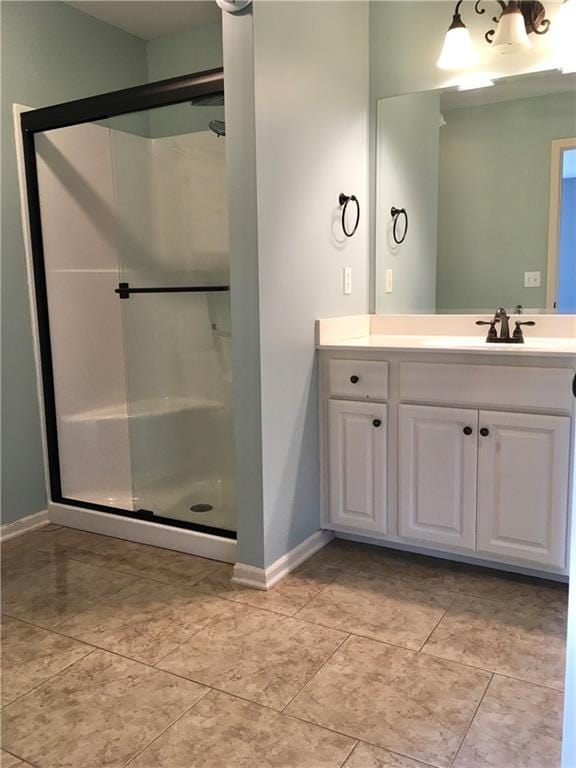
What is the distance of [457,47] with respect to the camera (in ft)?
8.02

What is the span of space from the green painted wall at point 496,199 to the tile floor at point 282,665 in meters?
1.17

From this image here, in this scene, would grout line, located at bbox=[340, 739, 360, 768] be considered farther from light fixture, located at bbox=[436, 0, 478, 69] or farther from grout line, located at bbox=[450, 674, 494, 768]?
light fixture, located at bbox=[436, 0, 478, 69]

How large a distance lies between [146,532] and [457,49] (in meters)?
2.34

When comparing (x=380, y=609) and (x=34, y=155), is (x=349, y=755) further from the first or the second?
(x=34, y=155)

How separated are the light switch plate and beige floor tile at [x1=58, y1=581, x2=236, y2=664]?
1719 millimetres

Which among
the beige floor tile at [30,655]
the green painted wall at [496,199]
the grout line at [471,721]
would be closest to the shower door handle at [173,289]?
the green painted wall at [496,199]

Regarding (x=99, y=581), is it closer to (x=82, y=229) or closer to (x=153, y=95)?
(x=82, y=229)

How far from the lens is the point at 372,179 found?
2844 millimetres

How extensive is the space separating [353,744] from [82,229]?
8.09 ft

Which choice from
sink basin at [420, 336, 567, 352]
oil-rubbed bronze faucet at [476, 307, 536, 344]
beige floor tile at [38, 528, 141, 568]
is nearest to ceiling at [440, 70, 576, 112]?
oil-rubbed bronze faucet at [476, 307, 536, 344]

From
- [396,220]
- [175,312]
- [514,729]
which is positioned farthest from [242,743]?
[396,220]

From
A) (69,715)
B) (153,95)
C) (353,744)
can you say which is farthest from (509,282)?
(69,715)

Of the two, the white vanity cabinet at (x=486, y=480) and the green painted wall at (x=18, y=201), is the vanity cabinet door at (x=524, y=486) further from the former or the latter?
the green painted wall at (x=18, y=201)

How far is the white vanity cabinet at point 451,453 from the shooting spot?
2.11 metres
